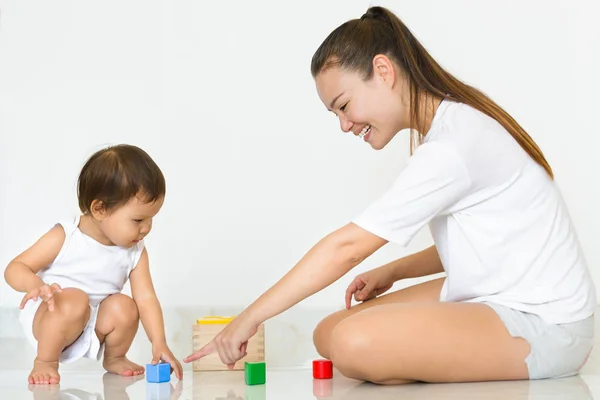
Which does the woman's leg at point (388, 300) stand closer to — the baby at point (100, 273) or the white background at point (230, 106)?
the baby at point (100, 273)

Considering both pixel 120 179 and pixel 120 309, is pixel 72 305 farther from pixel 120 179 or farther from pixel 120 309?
pixel 120 179

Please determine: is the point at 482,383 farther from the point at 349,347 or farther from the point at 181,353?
the point at 181,353

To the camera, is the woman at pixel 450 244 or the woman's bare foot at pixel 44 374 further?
the woman's bare foot at pixel 44 374

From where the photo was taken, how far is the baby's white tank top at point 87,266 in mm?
1709

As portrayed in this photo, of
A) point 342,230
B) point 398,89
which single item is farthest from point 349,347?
point 398,89

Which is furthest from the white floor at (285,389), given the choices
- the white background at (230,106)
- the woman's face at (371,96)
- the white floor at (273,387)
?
the white background at (230,106)

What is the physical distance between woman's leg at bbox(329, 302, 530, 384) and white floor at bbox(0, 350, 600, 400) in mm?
24

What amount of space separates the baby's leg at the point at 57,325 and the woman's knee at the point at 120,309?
78mm

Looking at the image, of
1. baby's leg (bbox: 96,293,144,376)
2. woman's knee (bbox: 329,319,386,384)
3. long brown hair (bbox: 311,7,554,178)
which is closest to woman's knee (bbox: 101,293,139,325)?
baby's leg (bbox: 96,293,144,376)

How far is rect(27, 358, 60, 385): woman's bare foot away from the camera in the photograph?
1520 millimetres

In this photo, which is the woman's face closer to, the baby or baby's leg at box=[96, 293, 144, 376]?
the baby

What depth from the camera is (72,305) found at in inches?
62.2

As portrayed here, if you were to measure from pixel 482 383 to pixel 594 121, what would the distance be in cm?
172

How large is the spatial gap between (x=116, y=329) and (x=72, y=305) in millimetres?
128
